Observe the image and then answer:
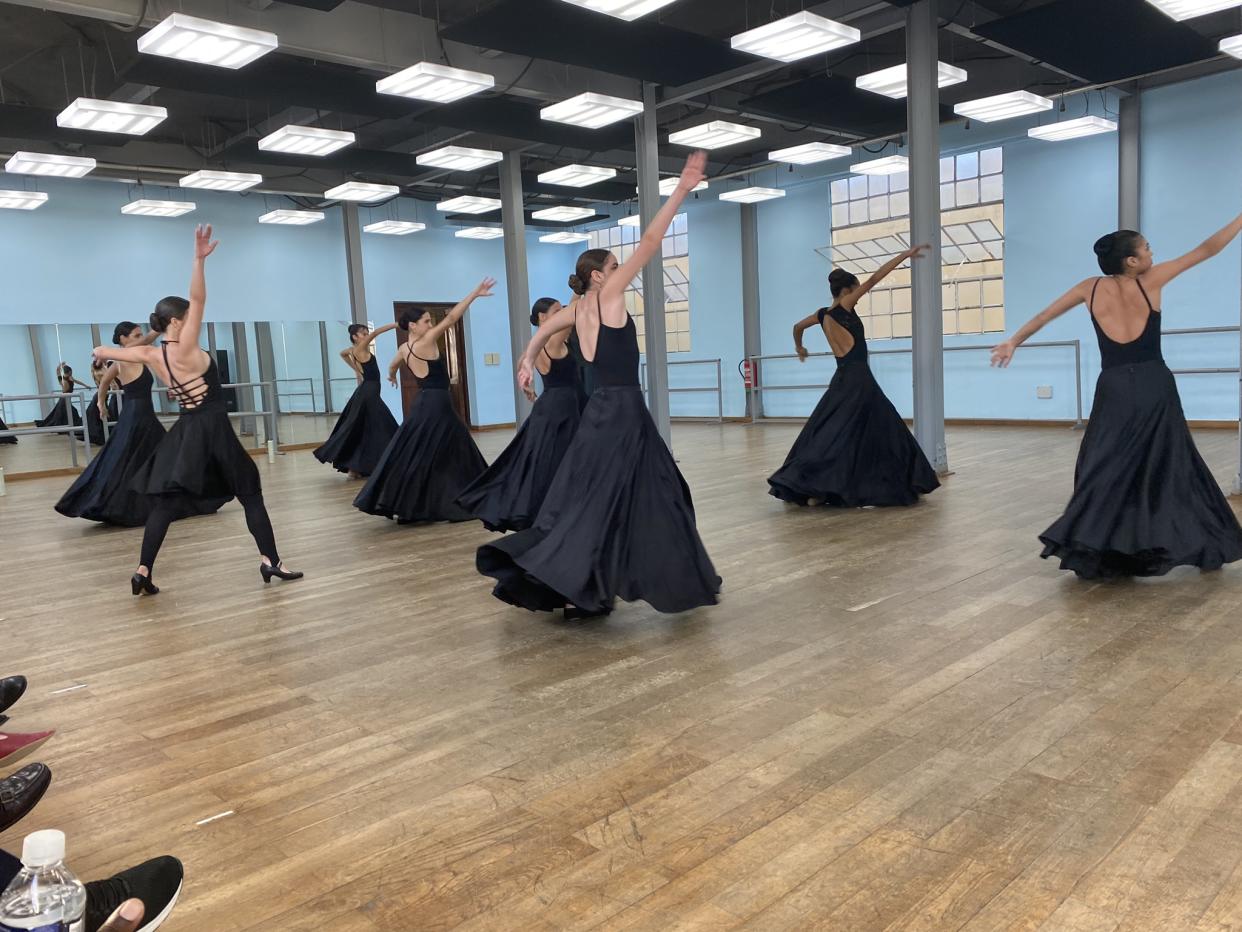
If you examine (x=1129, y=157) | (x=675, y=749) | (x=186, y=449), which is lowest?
(x=675, y=749)

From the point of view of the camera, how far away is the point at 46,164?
937 cm

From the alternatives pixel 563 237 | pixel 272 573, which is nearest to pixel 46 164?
pixel 272 573

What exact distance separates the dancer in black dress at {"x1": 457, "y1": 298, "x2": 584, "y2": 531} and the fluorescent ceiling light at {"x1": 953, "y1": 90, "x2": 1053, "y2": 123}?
543 cm

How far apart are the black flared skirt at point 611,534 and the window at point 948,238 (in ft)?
29.1

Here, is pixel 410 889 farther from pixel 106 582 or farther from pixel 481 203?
pixel 481 203

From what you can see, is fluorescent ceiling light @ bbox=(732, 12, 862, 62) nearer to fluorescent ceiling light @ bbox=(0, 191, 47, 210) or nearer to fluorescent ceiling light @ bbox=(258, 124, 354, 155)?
fluorescent ceiling light @ bbox=(258, 124, 354, 155)

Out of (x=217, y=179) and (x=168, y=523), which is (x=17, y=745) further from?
(x=217, y=179)

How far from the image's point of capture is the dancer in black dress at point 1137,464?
3855 mm

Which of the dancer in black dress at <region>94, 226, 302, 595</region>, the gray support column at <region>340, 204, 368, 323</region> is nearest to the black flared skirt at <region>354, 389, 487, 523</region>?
the dancer in black dress at <region>94, 226, 302, 595</region>

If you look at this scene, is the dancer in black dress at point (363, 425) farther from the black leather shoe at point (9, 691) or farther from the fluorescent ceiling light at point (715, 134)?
the black leather shoe at point (9, 691)

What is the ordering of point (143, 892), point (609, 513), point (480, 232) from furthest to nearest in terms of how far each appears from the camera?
point (480, 232) < point (609, 513) < point (143, 892)

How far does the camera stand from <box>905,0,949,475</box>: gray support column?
721 centimetres

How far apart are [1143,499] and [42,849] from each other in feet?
13.0

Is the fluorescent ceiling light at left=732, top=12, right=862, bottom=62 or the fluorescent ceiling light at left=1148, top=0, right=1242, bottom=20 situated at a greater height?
the fluorescent ceiling light at left=732, top=12, right=862, bottom=62
